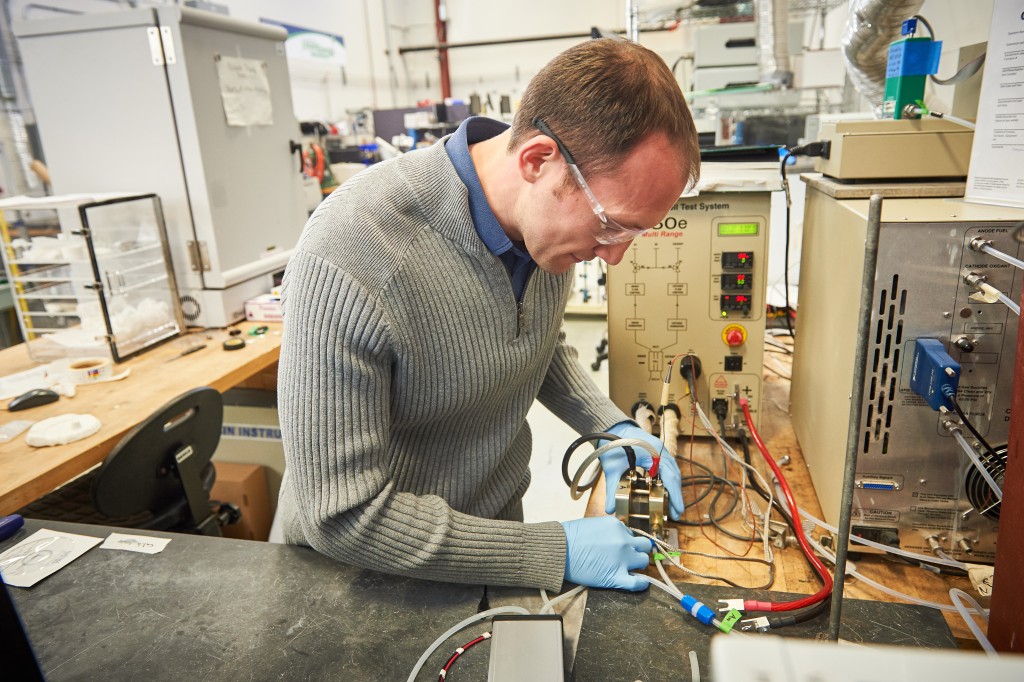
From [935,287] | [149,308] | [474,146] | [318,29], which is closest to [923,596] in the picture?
[935,287]

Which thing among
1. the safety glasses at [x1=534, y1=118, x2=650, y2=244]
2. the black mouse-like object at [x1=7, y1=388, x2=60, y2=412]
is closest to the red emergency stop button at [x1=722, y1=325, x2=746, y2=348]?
the safety glasses at [x1=534, y1=118, x2=650, y2=244]

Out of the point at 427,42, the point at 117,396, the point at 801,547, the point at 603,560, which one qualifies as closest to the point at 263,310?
the point at 117,396

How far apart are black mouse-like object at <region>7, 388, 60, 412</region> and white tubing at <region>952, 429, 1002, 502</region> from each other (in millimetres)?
1775

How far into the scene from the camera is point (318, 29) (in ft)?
20.0

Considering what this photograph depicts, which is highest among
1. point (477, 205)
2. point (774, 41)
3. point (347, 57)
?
point (347, 57)

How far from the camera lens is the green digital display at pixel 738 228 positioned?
114cm

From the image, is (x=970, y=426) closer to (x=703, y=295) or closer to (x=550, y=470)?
(x=703, y=295)

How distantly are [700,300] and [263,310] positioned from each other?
4.68 ft

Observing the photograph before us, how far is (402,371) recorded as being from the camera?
0.81 metres

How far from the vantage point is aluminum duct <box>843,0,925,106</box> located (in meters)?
1.24

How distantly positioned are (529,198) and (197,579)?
0.63m

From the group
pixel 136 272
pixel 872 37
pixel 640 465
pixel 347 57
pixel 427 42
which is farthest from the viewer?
pixel 427 42

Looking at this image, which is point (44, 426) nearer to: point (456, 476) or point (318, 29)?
point (456, 476)

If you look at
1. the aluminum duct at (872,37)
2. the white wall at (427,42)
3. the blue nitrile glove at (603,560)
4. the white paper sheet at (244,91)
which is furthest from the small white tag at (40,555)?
the white wall at (427,42)
